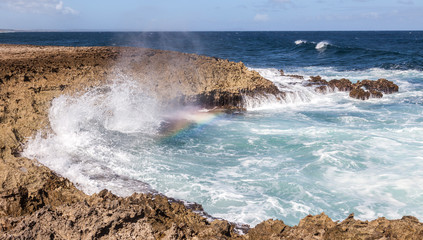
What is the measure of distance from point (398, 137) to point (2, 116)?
10.2m

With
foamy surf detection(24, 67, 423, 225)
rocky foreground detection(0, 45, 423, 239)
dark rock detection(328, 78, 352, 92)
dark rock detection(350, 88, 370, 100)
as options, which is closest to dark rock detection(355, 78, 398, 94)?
dark rock detection(328, 78, 352, 92)

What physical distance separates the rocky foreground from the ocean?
0.54 metres

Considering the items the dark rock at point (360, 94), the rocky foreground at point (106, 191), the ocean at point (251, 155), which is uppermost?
the rocky foreground at point (106, 191)

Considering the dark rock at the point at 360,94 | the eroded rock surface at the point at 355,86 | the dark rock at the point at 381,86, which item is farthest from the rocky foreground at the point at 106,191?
the dark rock at the point at 381,86

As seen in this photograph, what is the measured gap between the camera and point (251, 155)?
8609 millimetres

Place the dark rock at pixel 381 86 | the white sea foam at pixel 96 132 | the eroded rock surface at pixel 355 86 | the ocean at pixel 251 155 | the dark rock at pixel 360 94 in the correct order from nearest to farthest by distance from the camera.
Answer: the ocean at pixel 251 155 < the white sea foam at pixel 96 132 < the dark rock at pixel 360 94 < the eroded rock surface at pixel 355 86 < the dark rock at pixel 381 86

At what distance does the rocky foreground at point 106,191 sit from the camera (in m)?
3.53

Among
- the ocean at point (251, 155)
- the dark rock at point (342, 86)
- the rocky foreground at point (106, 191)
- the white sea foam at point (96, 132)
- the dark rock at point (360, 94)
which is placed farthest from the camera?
the dark rock at point (342, 86)

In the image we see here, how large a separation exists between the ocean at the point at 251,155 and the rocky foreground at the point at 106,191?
1.79 ft

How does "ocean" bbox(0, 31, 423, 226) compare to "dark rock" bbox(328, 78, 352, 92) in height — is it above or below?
below

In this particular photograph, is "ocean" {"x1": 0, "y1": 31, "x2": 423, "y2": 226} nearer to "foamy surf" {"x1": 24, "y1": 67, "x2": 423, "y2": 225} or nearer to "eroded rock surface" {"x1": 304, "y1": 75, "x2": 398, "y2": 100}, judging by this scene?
"foamy surf" {"x1": 24, "y1": 67, "x2": 423, "y2": 225}

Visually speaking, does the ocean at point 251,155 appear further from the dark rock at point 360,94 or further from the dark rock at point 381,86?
the dark rock at point 381,86

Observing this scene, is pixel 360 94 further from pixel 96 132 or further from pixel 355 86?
pixel 96 132

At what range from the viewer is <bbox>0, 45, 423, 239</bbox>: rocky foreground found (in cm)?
353
